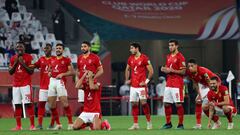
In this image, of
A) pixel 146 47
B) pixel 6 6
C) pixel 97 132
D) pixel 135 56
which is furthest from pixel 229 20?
pixel 97 132

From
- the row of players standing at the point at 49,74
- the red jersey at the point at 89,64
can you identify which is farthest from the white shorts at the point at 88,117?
the red jersey at the point at 89,64

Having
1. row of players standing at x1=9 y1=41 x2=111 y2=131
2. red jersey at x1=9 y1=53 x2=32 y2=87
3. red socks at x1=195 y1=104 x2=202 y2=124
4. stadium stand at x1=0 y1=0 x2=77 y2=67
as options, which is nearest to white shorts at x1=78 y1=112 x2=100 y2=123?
row of players standing at x1=9 y1=41 x2=111 y2=131

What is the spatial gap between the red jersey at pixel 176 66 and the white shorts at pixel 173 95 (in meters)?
0.10

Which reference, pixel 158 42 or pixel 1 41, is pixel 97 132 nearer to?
pixel 1 41

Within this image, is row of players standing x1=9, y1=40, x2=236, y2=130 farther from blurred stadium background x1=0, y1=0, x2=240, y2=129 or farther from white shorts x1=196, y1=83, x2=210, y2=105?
blurred stadium background x1=0, y1=0, x2=240, y2=129

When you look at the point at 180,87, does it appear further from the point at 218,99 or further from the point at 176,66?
the point at 218,99

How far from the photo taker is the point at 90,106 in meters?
20.2

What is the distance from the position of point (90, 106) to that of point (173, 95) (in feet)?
6.97

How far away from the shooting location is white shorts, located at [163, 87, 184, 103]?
21.1m

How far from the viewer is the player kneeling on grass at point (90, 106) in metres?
20.1

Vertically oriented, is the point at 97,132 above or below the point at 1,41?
below

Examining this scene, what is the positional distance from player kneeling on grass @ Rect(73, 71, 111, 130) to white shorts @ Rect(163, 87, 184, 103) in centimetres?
178

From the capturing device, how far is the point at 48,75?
21.7 m

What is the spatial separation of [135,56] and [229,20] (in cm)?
1477
